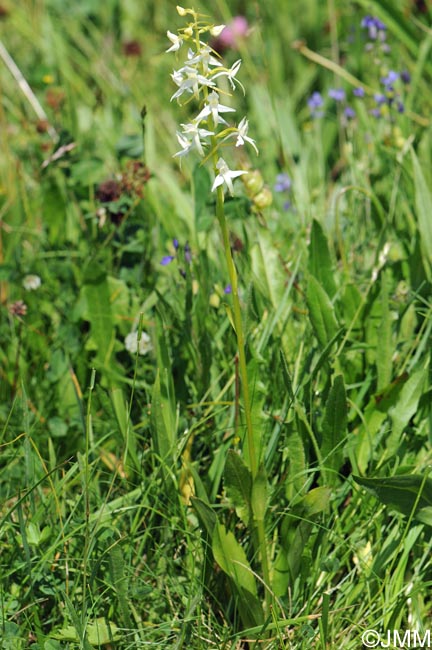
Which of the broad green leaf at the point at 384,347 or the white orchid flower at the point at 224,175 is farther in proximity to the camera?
the broad green leaf at the point at 384,347

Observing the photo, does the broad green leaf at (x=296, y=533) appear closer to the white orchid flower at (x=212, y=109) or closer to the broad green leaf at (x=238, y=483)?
the broad green leaf at (x=238, y=483)

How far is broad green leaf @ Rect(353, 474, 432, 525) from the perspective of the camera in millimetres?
1383

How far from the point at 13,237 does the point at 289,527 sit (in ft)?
4.59

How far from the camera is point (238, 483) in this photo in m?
1.37

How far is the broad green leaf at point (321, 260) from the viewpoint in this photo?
6.01 ft

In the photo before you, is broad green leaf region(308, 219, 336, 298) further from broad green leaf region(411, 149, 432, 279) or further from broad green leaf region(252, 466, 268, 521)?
broad green leaf region(252, 466, 268, 521)

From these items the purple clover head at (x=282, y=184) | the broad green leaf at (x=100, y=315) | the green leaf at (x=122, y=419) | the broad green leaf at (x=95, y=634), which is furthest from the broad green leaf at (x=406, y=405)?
the purple clover head at (x=282, y=184)

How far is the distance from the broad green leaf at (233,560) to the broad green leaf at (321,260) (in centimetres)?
74

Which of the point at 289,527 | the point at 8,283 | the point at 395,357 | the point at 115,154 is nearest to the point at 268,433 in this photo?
the point at 289,527

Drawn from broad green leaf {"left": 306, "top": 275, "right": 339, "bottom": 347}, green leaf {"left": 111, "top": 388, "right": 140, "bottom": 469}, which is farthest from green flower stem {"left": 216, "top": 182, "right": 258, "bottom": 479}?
broad green leaf {"left": 306, "top": 275, "right": 339, "bottom": 347}

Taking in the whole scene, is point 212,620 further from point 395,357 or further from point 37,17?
point 37,17

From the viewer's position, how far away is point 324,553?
150cm

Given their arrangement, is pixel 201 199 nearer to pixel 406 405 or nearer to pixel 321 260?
pixel 321 260

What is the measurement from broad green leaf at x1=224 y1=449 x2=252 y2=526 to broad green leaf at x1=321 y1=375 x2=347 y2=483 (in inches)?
7.4
